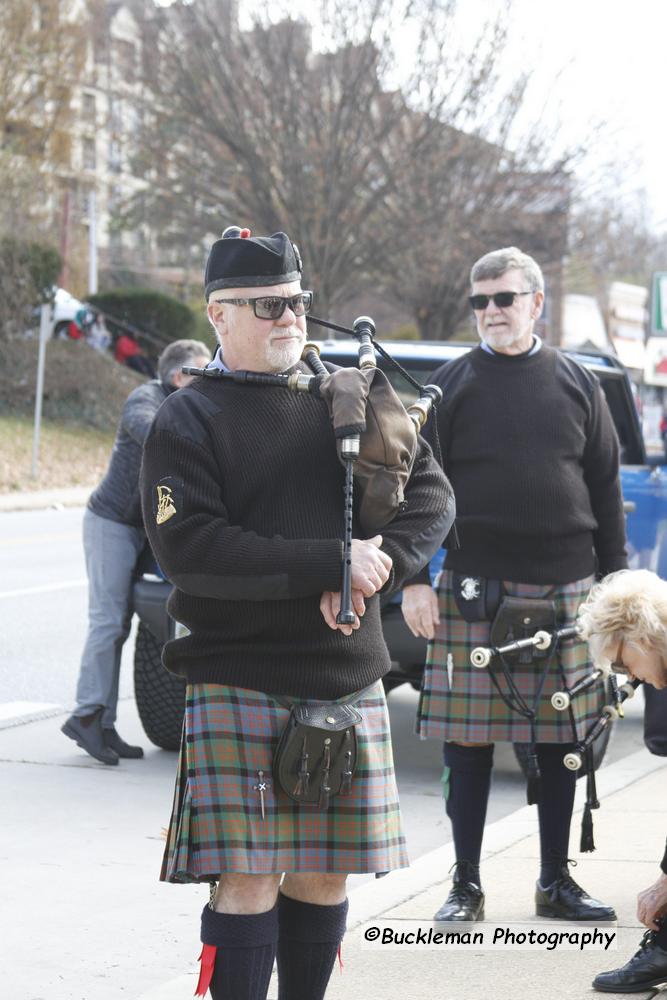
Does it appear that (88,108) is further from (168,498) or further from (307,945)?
(307,945)

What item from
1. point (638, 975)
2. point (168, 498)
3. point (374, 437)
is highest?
point (374, 437)

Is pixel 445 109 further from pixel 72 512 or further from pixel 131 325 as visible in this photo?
pixel 72 512

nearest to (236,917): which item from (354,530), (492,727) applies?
(354,530)

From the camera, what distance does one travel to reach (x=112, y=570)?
689cm

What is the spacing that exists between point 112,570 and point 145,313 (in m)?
26.1

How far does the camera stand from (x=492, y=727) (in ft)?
15.1

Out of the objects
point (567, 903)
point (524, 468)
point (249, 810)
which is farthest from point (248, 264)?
point (567, 903)

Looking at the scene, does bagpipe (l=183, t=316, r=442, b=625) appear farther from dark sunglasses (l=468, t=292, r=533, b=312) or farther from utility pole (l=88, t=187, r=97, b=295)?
utility pole (l=88, t=187, r=97, b=295)

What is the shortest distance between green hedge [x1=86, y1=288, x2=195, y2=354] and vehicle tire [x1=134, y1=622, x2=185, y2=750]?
25.7 metres

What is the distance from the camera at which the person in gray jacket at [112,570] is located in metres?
6.80

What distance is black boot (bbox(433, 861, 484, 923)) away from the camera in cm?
438

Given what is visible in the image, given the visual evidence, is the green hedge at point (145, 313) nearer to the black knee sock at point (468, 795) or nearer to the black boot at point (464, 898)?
the black knee sock at point (468, 795)

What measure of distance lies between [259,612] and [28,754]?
13.6 feet

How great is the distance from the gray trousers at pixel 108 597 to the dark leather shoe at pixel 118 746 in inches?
1.6
